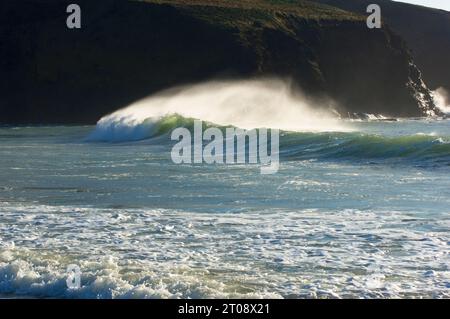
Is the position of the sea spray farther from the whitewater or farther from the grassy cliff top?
the grassy cliff top

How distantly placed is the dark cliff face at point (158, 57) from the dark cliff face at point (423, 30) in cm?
4004

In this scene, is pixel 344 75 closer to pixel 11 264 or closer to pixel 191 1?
pixel 191 1

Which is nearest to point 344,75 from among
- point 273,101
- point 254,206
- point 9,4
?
point 273,101

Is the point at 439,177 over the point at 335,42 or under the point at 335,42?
under

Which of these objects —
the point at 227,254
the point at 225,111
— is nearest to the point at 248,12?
the point at 225,111

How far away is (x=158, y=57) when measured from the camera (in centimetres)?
8150

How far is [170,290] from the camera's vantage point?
8766mm

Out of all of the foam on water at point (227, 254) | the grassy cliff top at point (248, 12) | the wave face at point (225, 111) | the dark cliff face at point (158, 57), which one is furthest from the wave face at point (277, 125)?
the foam on water at point (227, 254)

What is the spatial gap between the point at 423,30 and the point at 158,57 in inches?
2625

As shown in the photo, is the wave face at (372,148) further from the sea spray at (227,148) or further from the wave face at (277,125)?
the sea spray at (227,148)

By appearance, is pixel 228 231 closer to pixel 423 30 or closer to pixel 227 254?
pixel 227 254

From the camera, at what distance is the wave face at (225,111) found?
42.9 meters

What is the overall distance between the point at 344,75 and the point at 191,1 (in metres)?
16.9

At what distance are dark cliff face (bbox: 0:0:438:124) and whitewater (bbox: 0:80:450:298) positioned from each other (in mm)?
55939
